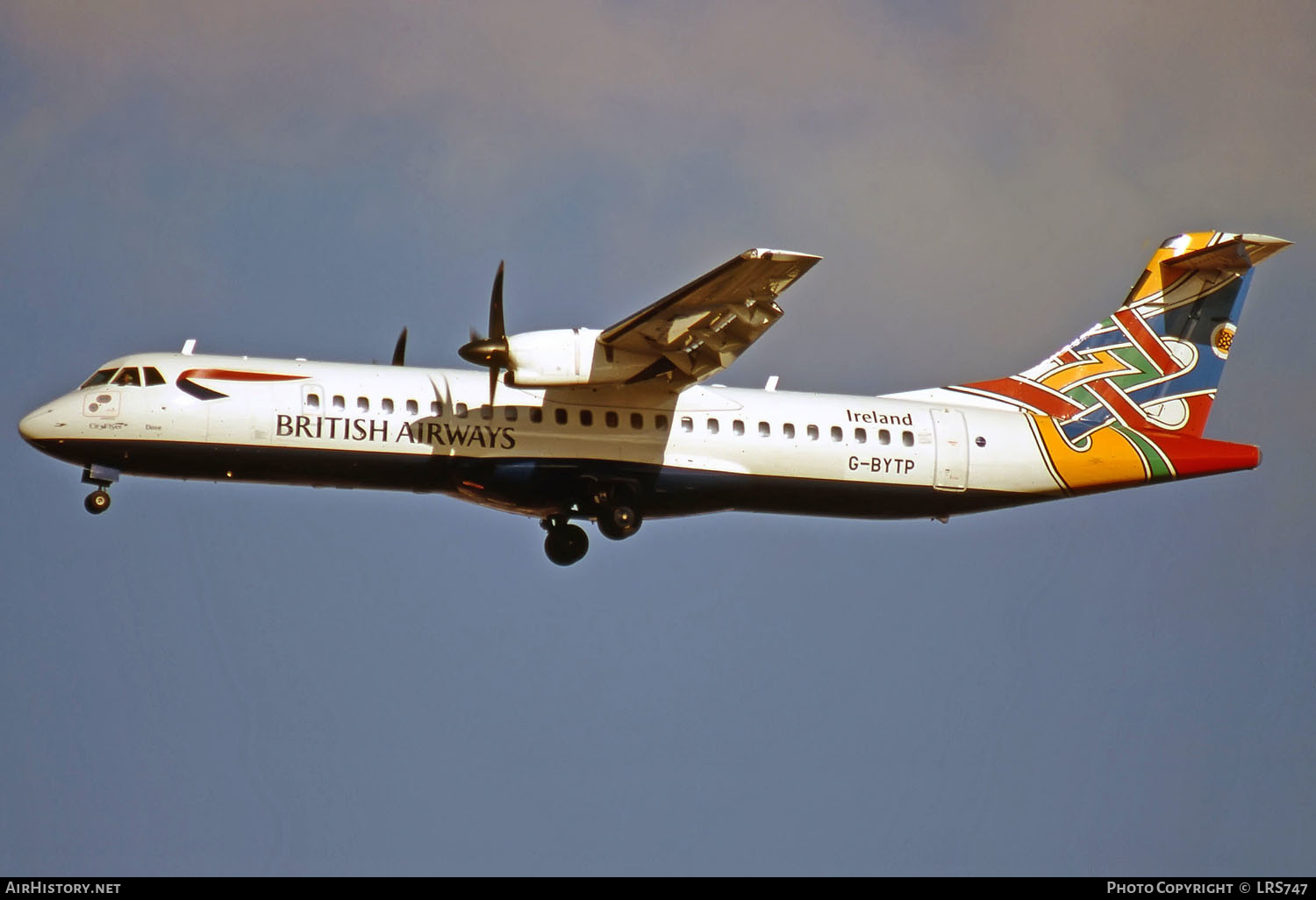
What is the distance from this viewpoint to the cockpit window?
24.0 m

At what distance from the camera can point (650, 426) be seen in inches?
989

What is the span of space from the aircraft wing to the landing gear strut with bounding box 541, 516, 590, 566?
2641 millimetres

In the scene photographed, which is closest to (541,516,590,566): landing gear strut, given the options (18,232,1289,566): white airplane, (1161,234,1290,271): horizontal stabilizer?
(18,232,1289,566): white airplane

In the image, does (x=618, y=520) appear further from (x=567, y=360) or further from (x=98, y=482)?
(x=98, y=482)

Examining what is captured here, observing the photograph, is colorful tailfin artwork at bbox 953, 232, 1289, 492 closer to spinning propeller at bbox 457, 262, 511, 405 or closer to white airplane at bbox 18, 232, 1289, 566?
white airplane at bbox 18, 232, 1289, 566

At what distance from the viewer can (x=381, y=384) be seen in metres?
24.4

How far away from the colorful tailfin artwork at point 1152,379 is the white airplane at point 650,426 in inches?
1.5

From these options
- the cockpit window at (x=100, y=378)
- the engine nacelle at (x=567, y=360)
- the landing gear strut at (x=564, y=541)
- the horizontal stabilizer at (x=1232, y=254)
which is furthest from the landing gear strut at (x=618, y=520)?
the horizontal stabilizer at (x=1232, y=254)

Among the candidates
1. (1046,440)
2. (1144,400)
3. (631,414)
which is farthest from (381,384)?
(1144,400)

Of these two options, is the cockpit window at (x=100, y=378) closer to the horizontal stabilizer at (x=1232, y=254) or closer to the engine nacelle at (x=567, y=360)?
the engine nacelle at (x=567, y=360)

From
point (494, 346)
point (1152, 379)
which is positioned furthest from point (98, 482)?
point (1152, 379)
